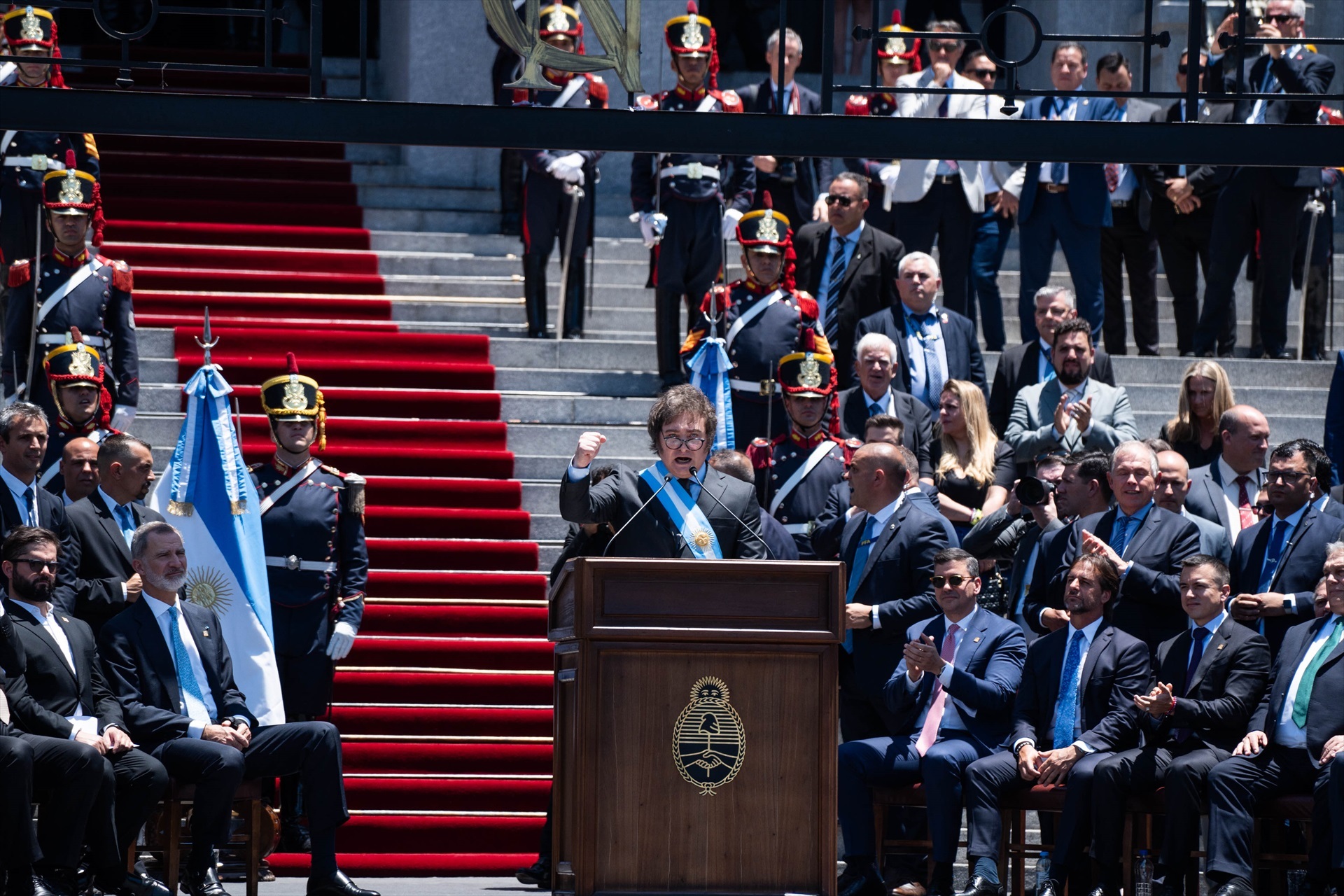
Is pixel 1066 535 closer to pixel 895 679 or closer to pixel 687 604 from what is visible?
pixel 895 679

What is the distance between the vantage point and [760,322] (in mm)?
10109

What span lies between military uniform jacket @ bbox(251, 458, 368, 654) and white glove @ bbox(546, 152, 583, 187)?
3.46 m

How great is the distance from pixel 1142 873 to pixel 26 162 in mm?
6871

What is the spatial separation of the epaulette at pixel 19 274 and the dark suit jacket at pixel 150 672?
2.95 meters

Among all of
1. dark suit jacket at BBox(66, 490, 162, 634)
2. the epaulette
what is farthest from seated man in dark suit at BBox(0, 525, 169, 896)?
the epaulette

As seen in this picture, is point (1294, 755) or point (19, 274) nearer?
point (1294, 755)

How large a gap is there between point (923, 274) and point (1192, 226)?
3098 millimetres

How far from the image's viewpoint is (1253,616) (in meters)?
7.88

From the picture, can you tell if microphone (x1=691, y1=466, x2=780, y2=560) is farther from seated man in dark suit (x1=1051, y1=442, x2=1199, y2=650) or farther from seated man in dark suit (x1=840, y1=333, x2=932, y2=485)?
seated man in dark suit (x1=840, y1=333, x2=932, y2=485)

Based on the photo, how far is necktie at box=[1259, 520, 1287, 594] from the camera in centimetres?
809

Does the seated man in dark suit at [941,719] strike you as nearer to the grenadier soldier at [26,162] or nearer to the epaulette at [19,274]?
the epaulette at [19,274]

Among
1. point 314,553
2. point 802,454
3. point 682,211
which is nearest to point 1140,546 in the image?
point 802,454

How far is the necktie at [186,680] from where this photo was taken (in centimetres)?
775

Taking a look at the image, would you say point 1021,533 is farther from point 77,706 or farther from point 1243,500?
point 77,706
